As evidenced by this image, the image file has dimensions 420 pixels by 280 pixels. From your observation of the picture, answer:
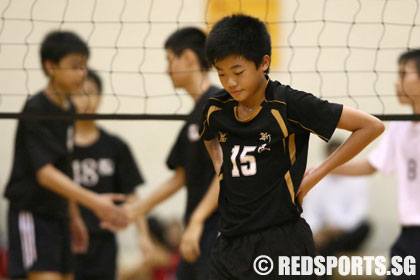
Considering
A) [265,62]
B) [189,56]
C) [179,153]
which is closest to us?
[265,62]

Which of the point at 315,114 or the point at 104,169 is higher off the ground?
the point at 315,114

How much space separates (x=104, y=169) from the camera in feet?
16.5

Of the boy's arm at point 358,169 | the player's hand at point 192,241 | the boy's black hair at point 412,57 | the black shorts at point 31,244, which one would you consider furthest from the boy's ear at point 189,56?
the black shorts at point 31,244

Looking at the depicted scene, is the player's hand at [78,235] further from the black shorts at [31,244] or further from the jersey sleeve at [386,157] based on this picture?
the jersey sleeve at [386,157]

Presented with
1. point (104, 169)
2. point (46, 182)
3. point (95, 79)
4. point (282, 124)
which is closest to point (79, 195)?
point (46, 182)

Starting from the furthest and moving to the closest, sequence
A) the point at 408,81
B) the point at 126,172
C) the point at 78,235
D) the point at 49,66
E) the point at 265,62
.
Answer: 1. the point at 126,172
2. the point at 78,235
3. the point at 49,66
4. the point at 408,81
5. the point at 265,62

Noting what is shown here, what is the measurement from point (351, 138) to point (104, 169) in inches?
98.9

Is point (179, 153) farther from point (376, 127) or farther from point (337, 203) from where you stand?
point (337, 203)

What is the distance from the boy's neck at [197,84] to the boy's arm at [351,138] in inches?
56.3

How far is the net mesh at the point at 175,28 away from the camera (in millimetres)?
5129

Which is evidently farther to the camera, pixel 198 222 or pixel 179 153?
pixel 179 153

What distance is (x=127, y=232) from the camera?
6586 mm

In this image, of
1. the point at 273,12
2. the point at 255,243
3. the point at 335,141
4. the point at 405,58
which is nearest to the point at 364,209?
the point at 335,141

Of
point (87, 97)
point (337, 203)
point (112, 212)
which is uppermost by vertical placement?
point (87, 97)
